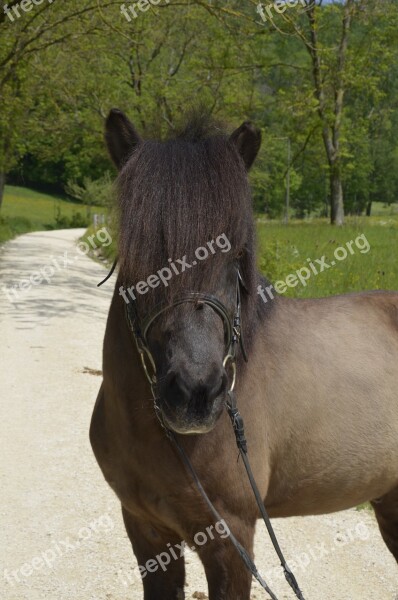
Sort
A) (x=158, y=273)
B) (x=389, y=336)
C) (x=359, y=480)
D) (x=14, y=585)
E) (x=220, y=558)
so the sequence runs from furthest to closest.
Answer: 1. (x=14, y=585)
2. (x=389, y=336)
3. (x=359, y=480)
4. (x=220, y=558)
5. (x=158, y=273)

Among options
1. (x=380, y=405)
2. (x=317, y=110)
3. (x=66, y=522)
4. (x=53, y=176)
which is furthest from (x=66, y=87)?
(x=53, y=176)

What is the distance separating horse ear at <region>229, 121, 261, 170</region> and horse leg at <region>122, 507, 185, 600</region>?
59.7 inches

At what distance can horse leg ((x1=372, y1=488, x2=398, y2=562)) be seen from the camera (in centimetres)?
369

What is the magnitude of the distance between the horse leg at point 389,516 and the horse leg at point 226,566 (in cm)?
125

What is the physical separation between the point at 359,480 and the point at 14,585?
2.30m

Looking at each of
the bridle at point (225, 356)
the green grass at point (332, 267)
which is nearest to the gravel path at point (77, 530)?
the bridle at point (225, 356)

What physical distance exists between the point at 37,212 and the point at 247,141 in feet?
205

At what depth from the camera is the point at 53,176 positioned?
71.1m

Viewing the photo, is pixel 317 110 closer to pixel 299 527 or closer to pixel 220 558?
pixel 299 527

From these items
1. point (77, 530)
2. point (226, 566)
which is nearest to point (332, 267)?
point (77, 530)

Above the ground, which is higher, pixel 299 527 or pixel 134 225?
pixel 134 225

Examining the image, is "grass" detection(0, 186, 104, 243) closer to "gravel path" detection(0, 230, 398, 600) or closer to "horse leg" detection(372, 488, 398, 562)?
"gravel path" detection(0, 230, 398, 600)

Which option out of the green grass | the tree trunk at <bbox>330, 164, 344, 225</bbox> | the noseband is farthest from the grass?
the noseband

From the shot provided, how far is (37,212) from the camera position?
63.0m
